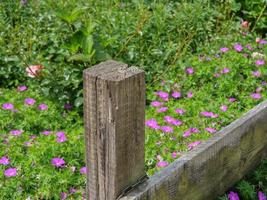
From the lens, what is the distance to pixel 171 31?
4168mm

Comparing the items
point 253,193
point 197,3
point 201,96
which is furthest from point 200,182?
point 197,3

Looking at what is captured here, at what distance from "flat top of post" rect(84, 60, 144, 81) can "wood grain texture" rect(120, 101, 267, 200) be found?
15.7 inches

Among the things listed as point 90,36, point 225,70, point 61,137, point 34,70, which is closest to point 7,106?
point 34,70

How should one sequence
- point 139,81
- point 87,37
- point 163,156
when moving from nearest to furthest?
point 139,81 → point 163,156 → point 87,37

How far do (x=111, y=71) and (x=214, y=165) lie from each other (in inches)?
32.8

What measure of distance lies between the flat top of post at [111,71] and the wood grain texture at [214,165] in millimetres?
400

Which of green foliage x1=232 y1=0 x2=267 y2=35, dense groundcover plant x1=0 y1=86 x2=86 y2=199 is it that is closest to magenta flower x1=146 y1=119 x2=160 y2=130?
dense groundcover plant x1=0 y1=86 x2=86 y2=199

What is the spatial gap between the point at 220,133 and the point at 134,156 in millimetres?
659

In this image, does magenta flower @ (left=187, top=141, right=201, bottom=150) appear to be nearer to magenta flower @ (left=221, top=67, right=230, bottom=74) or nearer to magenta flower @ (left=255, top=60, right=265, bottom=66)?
magenta flower @ (left=221, top=67, right=230, bottom=74)

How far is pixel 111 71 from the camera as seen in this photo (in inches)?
57.7

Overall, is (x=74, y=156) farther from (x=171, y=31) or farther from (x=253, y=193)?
(x=171, y=31)

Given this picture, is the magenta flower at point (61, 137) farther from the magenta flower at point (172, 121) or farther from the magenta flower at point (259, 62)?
the magenta flower at point (259, 62)

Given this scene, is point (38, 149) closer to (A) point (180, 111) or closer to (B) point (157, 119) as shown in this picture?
(B) point (157, 119)

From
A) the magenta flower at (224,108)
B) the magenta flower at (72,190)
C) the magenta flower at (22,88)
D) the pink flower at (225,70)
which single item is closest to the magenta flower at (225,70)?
the pink flower at (225,70)
